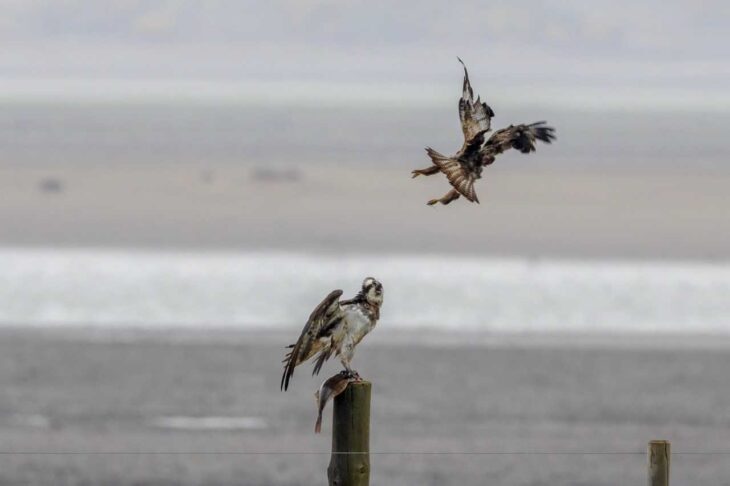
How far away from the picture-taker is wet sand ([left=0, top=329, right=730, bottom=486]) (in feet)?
77.4

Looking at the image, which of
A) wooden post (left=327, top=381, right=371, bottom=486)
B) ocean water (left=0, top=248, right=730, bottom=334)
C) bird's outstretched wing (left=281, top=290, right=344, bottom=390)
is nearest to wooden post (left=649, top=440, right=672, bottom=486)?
wooden post (left=327, top=381, right=371, bottom=486)

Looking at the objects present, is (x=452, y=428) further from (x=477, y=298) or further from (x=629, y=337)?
(x=477, y=298)

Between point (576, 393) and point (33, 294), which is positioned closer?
point (576, 393)

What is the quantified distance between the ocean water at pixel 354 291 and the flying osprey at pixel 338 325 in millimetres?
28636

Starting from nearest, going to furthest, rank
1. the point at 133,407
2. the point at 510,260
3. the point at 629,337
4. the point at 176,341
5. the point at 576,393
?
the point at 133,407 < the point at 576,393 < the point at 176,341 < the point at 629,337 < the point at 510,260

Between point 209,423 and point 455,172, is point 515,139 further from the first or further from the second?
point 209,423

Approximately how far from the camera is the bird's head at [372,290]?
9359 mm

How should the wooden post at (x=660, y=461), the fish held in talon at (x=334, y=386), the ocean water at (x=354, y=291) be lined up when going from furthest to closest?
the ocean water at (x=354, y=291)
the wooden post at (x=660, y=461)
the fish held in talon at (x=334, y=386)

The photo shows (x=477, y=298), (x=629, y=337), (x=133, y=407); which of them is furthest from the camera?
(x=477, y=298)

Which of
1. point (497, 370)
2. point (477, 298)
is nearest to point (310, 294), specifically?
point (477, 298)

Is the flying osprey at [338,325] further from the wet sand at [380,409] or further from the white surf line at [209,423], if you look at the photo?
the white surf line at [209,423]

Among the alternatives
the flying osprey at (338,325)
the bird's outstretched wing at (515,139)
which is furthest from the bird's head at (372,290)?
the bird's outstretched wing at (515,139)

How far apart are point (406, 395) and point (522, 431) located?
3.38 meters

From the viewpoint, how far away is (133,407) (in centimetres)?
2742
